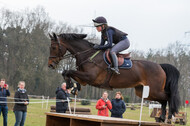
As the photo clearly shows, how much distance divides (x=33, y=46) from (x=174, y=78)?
118ft

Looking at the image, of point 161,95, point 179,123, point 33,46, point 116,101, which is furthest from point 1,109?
point 33,46

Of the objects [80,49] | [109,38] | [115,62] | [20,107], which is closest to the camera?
[115,62]

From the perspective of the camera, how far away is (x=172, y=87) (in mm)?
6582

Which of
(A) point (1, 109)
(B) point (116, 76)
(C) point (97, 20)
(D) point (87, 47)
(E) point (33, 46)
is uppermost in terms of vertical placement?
(E) point (33, 46)

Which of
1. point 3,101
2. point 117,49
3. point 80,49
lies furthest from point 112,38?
point 3,101

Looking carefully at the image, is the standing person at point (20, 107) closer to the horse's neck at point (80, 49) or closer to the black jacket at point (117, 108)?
the horse's neck at point (80, 49)

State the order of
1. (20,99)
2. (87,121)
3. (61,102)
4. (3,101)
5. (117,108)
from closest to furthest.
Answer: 1. (87,121)
2. (20,99)
3. (3,101)
4. (117,108)
5. (61,102)

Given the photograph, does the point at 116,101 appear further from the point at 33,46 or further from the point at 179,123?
the point at 33,46

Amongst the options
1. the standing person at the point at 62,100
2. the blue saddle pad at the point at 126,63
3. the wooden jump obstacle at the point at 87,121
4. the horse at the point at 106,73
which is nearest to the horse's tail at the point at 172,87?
the horse at the point at 106,73

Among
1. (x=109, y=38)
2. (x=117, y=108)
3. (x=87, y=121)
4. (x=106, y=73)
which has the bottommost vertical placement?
(x=117, y=108)

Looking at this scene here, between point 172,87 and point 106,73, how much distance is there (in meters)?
1.90

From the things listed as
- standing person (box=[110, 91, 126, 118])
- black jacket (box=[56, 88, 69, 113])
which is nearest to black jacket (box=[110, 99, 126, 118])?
standing person (box=[110, 91, 126, 118])

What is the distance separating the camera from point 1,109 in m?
8.81

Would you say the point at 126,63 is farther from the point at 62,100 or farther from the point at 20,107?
the point at 62,100
